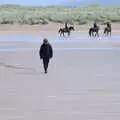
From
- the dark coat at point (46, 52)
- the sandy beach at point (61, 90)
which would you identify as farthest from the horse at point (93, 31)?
the dark coat at point (46, 52)

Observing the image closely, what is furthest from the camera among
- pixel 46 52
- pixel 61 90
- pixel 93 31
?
pixel 93 31

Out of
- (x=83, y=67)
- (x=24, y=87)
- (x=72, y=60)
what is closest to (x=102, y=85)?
(x=24, y=87)

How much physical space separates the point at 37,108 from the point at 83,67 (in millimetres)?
10317

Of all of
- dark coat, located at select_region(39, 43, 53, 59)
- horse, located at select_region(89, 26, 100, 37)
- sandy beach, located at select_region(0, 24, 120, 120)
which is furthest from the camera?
horse, located at select_region(89, 26, 100, 37)

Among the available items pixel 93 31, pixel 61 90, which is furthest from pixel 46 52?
pixel 93 31

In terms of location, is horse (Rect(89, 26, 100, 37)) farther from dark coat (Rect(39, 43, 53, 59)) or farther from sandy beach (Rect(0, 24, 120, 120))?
dark coat (Rect(39, 43, 53, 59))

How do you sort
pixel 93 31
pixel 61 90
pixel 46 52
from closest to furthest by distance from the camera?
pixel 61 90
pixel 46 52
pixel 93 31

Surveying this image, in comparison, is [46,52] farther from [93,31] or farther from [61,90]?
[93,31]

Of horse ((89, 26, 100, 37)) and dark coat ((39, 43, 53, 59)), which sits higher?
dark coat ((39, 43, 53, 59))

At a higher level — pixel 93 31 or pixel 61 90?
pixel 61 90

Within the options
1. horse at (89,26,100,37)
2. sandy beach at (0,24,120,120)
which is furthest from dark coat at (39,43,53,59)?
horse at (89,26,100,37)

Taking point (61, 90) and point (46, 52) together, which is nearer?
point (61, 90)

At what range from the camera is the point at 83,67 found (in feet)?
73.9

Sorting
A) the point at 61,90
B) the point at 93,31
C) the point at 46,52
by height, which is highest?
the point at 46,52
